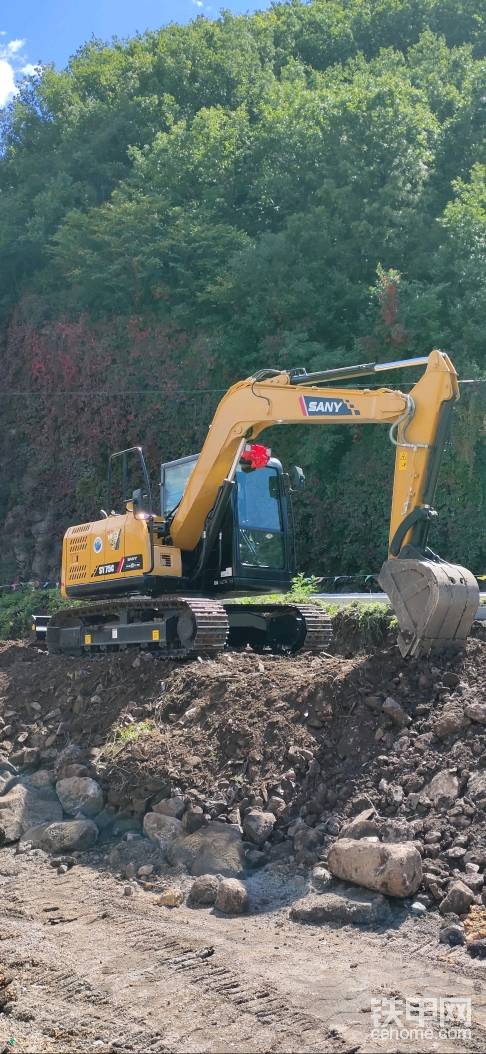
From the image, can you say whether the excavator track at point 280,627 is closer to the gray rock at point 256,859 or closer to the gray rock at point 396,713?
the gray rock at point 396,713

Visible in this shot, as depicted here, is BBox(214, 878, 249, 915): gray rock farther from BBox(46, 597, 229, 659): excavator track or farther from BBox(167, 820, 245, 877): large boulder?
BBox(46, 597, 229, 659): excavator track

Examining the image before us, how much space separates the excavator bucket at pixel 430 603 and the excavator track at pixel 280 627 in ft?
10.2

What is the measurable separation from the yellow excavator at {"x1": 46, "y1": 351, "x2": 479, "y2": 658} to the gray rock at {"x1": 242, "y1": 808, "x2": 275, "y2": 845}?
10.5 ft

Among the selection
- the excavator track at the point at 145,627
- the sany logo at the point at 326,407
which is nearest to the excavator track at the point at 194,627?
the excavator track at the point at 145,627

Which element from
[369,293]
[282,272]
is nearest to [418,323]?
[369,293]

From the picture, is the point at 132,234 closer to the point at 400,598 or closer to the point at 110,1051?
the point at 400,598

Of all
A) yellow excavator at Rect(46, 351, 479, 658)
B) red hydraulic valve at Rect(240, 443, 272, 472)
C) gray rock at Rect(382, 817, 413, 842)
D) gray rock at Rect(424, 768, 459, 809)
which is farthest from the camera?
red hydraulic valve at Rect(240, 443, 272, 472)

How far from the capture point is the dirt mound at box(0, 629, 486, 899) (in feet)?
24.6

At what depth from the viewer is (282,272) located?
2348 centimetres

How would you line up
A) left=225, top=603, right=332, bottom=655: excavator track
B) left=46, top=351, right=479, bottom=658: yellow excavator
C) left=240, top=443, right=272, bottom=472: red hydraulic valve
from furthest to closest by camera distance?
left=225, top=603, right=332, bottom=655: excavator track, left=240, top=443, right=272, bottom=472: red hydraulic valve, left=46, top=351, right=479, bottom=658: yellow excavator

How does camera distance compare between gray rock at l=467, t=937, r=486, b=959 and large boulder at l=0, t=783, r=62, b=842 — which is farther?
large boulder at l=0, t=783, r=62, b=842

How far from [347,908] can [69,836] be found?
3.01 m

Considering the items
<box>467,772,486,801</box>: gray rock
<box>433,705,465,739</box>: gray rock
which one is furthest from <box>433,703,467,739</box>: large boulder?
<box>467,772,486,801</box>: gray rock

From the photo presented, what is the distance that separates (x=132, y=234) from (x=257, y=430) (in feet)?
49.4
